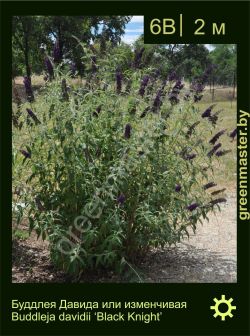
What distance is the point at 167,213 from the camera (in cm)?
463

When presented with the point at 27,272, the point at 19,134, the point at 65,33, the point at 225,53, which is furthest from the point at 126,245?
the point at 225,53

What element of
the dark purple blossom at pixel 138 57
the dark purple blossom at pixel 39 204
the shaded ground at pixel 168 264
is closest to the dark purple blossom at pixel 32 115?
the dark purple blossom at pixel 39 204

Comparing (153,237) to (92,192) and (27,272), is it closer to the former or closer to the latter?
(92,192)

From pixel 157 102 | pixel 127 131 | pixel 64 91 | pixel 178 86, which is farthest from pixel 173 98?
pixel 64 91

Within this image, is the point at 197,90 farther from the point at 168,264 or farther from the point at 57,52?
the point at 168,264

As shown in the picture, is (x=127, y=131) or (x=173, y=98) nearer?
(x=127, y=131)

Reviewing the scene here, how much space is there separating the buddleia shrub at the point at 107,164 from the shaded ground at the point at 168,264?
263 millimetres

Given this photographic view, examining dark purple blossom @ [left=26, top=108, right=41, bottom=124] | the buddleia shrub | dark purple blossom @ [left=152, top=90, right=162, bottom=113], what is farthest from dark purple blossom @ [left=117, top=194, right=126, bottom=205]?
dark purple blossom @ [left=26, top=108, right=41, bottom=124]

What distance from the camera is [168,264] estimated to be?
5.15 metres

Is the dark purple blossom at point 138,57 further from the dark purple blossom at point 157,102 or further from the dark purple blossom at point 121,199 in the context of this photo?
the dark purple blossom at point 121,199

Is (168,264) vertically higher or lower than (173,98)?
lower

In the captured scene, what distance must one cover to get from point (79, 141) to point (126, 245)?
1243mm

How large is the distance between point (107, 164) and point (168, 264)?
152cm

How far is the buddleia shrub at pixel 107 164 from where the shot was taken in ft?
13.8
